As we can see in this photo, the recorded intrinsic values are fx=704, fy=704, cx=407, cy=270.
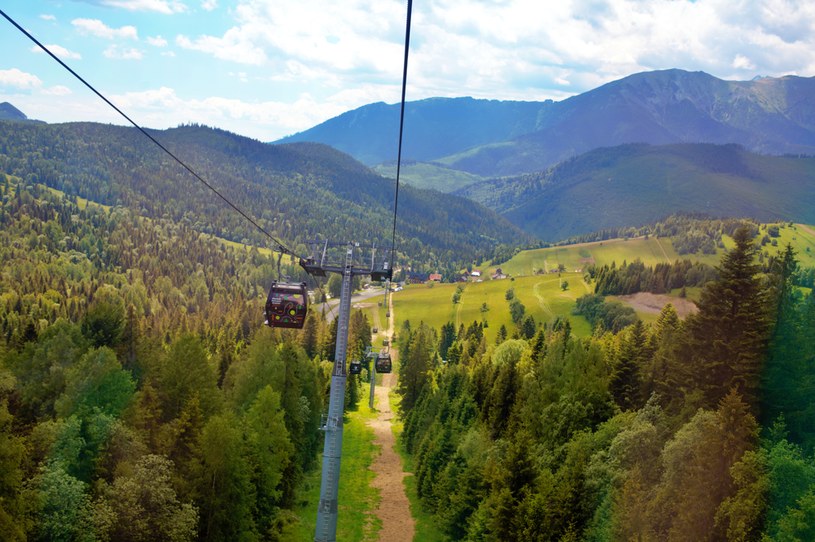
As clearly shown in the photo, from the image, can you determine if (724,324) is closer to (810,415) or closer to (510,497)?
(810,415)

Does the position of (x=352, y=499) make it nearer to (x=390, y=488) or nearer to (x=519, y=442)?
(x=390, y=488)

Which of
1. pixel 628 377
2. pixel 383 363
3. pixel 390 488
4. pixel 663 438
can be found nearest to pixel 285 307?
pixel 663 438

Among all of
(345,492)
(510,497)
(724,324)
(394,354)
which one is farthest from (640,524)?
(394,354)

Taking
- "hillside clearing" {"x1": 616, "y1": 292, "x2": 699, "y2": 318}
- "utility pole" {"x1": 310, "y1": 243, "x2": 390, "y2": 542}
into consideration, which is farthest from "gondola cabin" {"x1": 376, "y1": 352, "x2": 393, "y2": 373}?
"hillside clearing" {"x1": 616, "y1": 292, "x2": 699, "y2": 318}

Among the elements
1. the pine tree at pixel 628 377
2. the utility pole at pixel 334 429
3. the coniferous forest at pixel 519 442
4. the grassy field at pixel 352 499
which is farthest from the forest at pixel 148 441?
the pine tree at pixel 628 377

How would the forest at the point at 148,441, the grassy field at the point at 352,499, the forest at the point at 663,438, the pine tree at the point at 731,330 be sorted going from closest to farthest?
the forest at the point at 663,438 < the forest at the point at 148,441 < the pine tree at the point at 731,330 < the grassy field at the point at 352,499

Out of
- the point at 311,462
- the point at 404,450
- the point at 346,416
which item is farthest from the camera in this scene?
the point at 346,416

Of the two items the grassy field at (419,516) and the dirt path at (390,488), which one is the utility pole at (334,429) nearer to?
the grassy field at (419,516)
